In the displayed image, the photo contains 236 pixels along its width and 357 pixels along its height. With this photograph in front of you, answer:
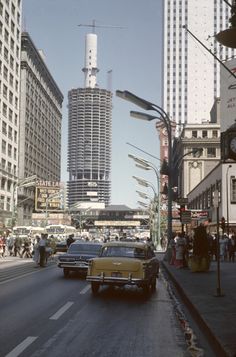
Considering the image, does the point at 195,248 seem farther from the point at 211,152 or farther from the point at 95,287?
the point at 211,152

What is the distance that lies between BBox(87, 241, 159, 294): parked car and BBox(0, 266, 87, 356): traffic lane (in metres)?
0.83

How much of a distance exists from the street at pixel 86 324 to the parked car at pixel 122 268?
0.43 metres

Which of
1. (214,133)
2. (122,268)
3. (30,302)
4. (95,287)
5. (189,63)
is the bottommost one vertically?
(30,302)

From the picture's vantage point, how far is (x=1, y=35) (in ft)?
271

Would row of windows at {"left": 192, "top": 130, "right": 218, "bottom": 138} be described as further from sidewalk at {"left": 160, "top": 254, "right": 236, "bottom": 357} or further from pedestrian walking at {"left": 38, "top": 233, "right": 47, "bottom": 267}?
sidewalk at {"left": 160, "top": 254, "right": 236, "bottom": 357}

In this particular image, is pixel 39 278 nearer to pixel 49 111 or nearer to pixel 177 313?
pixel 177 313

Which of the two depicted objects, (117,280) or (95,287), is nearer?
(117,280)

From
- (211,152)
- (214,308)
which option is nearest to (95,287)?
(214,308)

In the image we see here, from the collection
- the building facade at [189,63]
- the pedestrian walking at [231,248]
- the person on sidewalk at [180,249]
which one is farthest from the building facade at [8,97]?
the building facade at [189,63]

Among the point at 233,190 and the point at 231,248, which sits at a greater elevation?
the point at 233,190

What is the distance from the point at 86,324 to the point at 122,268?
460cm

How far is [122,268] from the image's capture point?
1413cm

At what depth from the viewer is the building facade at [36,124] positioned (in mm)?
A: 103188

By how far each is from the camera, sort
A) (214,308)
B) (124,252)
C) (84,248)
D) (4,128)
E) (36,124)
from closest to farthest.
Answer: (214,308), (124,252), (84,248), (4,128), (36,124)
